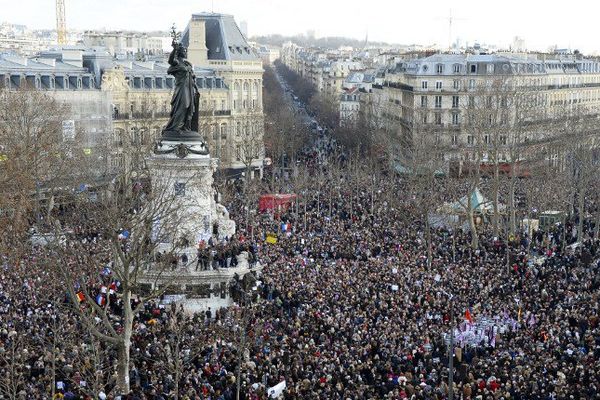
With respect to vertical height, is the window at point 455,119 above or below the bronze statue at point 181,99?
below

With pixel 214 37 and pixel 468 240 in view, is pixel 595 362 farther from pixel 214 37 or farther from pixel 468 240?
pixel 214 37

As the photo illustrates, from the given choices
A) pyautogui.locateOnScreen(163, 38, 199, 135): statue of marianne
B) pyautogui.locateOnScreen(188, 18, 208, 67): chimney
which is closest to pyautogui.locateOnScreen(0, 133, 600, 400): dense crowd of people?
pyautogui.locateOnScreen(163, 38, 199, 135): statue of marianne

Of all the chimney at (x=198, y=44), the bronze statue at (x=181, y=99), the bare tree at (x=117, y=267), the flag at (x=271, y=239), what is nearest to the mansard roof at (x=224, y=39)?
the chimney at (x=198, y=44)

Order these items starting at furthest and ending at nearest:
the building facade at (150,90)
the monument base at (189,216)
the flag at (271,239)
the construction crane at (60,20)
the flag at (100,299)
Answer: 1. the construction crane at (60,20)
2. the building facade at (150,90)
3. the flag at (271,239)
4. the monument base at (189,216)
5. the flag at (100,299)

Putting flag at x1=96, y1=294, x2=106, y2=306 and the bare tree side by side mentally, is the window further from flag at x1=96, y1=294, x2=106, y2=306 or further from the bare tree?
flag at x1=96, y1=294, x2=106, y2=306

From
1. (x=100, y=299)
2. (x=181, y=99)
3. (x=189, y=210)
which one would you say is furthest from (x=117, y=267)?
(x=181, y=99)

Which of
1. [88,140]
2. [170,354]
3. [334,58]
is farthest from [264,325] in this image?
[334,58]

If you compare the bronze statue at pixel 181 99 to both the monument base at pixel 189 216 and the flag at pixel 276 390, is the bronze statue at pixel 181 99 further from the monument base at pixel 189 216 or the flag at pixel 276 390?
the flag at pixel 276 390
